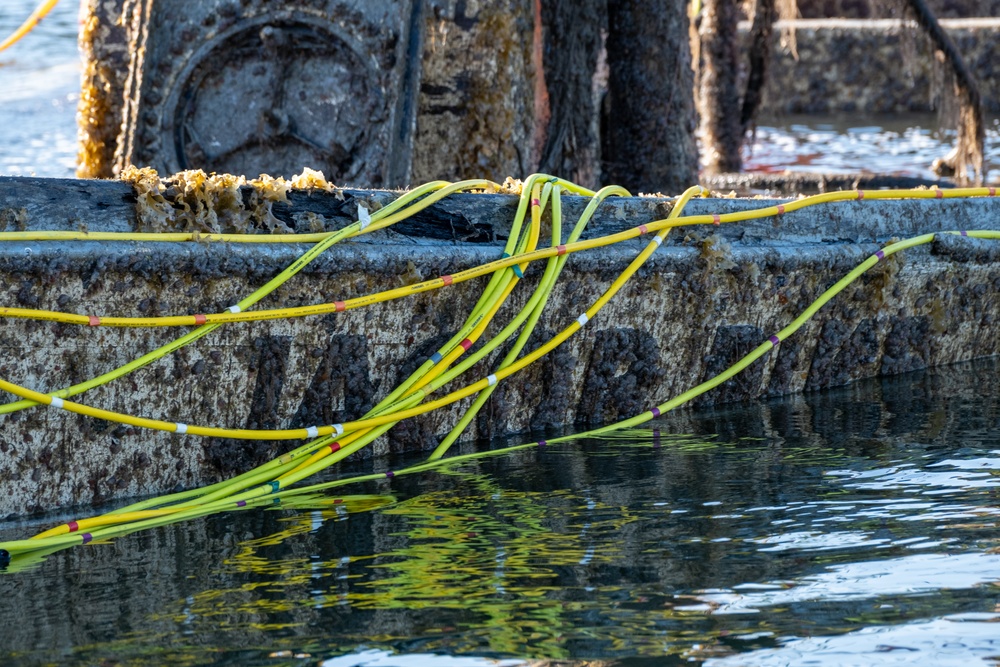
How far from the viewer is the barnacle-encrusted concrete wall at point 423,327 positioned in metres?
3.34

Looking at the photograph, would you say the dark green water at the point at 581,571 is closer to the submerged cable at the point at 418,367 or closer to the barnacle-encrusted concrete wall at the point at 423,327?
the submerged cable at the point at 418,367

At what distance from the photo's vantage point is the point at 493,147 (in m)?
5.85

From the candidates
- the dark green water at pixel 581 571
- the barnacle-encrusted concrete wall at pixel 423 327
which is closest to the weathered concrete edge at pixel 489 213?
the barnacle-encrusted concrete wall at pixel 423 327

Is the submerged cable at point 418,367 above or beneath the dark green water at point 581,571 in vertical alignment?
above

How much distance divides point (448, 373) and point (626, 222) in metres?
0.84

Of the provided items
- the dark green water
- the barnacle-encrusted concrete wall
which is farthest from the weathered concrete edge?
the dark green water

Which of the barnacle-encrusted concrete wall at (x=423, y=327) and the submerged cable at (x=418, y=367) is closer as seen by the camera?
the submerged cable at (x=418, y=367)

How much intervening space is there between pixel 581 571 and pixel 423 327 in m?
1.33

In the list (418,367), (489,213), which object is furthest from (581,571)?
(489,213)

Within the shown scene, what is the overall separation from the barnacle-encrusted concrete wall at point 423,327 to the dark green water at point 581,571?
29cm

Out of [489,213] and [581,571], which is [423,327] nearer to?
[489,213]

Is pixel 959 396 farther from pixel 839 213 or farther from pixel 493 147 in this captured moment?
pixel 493 147

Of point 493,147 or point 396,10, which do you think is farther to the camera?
point 493,147

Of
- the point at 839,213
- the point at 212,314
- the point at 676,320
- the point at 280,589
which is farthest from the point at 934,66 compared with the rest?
the point at 280,589
